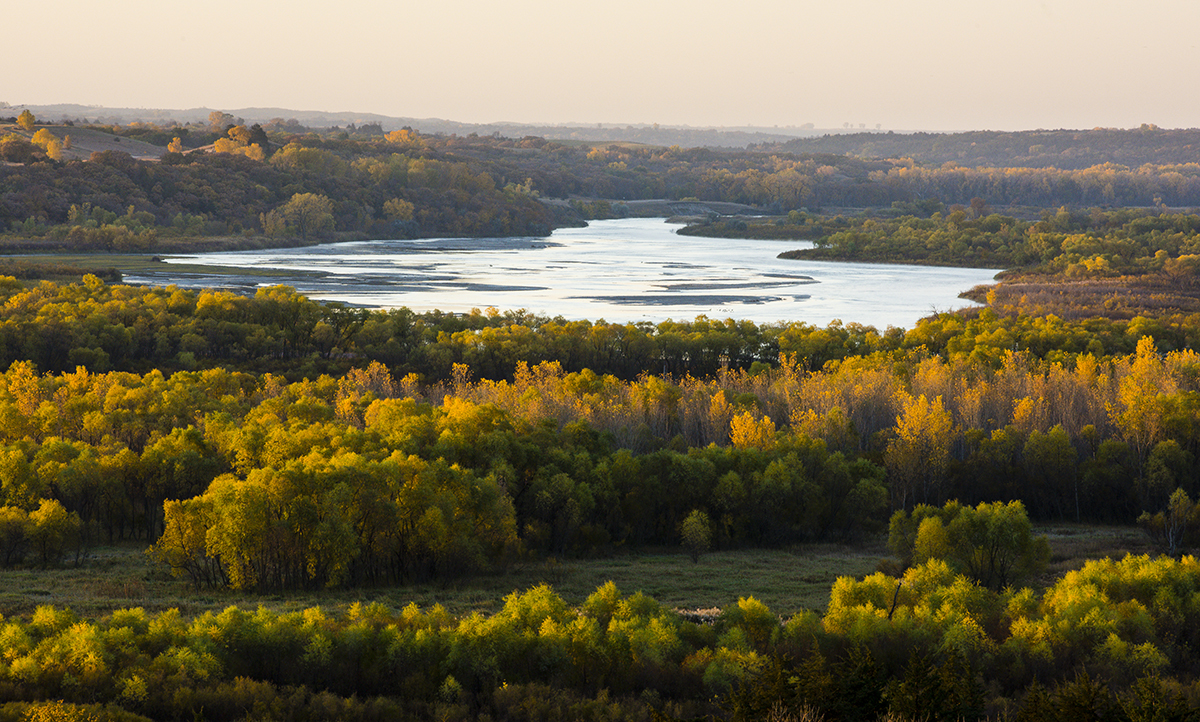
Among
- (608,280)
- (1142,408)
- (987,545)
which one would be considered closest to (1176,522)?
(1142,408)

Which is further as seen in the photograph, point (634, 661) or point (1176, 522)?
point (1176, 522)

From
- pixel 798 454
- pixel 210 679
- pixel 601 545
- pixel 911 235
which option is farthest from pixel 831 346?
pixel 911 235

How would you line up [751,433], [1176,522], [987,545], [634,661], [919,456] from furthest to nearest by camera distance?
[751,433] → [919,456] → [1176,522] → [987,545] → [634,661]

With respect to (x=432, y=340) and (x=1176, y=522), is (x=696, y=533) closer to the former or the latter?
(x=1176, y=522)

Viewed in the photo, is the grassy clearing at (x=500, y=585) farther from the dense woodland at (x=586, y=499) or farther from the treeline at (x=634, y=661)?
the treeline at (x=634, y=661)

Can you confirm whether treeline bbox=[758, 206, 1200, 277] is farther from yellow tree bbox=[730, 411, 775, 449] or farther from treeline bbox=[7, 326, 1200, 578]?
yellow tree bbox=[730, 411, 775, 449]

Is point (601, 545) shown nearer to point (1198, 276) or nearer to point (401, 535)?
point (401, 535)
